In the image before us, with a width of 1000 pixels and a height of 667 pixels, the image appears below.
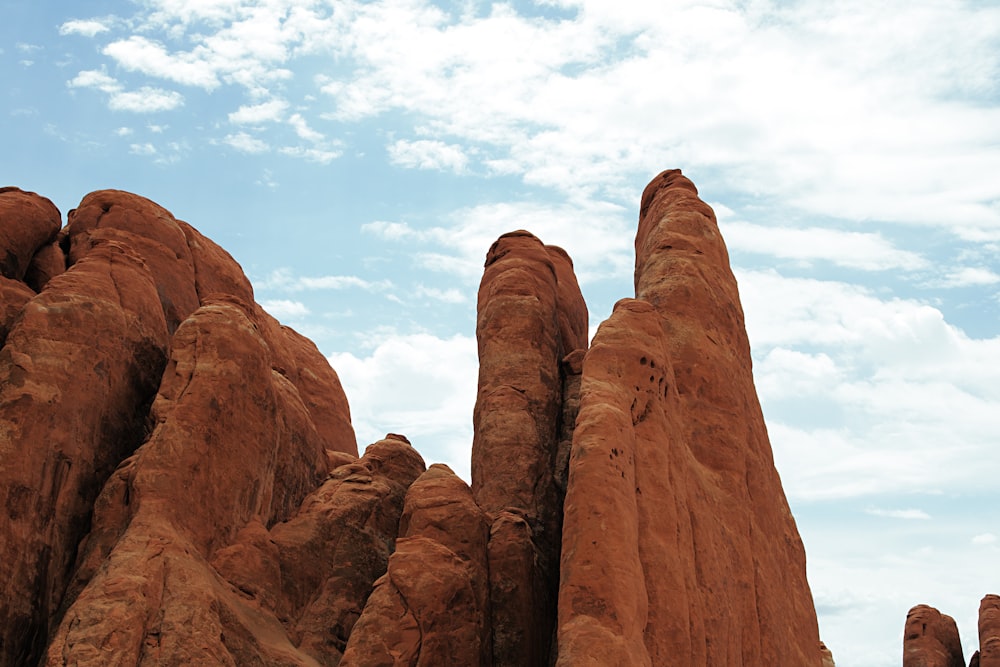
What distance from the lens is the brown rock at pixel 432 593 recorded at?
75.4 feet

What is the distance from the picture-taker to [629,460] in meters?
22.6

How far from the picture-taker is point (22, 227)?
2730cm

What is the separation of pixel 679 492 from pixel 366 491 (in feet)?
25.6

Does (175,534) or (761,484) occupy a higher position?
(761,484)

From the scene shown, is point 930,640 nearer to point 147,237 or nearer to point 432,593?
point 432,593

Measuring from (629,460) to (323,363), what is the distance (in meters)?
18.5

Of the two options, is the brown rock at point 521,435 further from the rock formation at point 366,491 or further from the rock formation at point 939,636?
Answer: the rock formation at point 939,636

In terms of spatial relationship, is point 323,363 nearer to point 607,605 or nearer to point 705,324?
point 705,324

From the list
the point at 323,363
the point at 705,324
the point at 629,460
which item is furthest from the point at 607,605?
the point at 323,363

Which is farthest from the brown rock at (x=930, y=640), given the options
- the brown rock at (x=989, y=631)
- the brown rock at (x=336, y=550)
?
the brown rock at (x=336, y=550)

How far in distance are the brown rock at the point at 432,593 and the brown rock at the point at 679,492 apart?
11.6 feet

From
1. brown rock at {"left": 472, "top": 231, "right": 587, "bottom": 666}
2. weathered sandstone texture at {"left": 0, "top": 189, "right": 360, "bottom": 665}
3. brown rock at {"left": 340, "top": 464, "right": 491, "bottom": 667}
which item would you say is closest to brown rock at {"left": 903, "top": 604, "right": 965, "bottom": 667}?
brown rock at {"left": 472, "top": 231, "right": 587, "bottom": 666}

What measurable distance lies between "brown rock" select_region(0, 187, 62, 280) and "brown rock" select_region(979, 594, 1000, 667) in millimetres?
37333

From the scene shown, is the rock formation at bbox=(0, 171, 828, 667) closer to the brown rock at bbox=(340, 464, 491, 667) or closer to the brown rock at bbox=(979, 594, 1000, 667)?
the brown rock at bbox=(340, 464, 491, 667)
